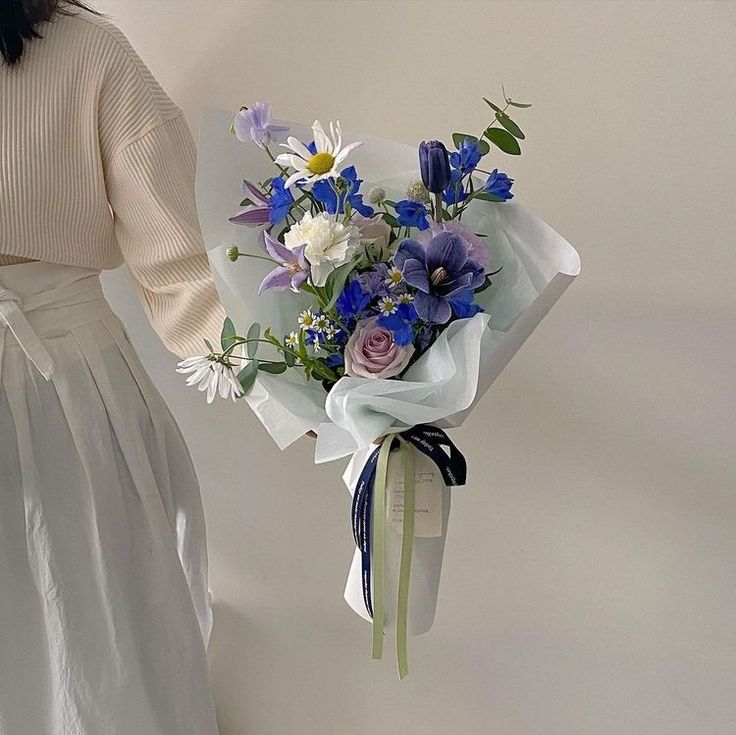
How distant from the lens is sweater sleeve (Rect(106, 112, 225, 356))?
1020 millimetres

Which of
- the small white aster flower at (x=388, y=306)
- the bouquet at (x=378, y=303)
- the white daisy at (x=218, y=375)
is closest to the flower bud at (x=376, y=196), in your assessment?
the bouquet at (x=378, y=303)

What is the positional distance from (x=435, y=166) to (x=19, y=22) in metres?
0.51

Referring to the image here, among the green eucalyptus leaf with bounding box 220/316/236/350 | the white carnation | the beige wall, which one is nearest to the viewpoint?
the white carnation

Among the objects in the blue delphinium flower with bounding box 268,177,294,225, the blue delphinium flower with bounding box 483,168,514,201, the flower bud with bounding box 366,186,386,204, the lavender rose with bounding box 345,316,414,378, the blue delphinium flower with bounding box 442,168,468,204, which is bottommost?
the lavender rose with bounding box 345,316,414,378

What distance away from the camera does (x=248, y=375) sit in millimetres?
911

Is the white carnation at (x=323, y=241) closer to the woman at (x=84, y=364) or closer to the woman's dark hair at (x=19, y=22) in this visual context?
the woman at (x=84, y=364)

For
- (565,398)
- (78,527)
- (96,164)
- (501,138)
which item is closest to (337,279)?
(501,138)

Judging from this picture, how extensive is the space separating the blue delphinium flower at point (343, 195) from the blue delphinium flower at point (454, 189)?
0.27ft

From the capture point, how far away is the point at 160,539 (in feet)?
3.65

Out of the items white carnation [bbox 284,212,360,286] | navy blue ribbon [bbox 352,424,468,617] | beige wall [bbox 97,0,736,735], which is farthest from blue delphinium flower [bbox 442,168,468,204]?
beige wall [bbox 97,0,736,735]

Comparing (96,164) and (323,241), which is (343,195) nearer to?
(323,241)

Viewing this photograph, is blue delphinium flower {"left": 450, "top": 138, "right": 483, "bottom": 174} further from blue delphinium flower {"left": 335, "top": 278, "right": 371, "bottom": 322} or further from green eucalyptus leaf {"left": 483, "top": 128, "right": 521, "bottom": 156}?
blue delphinium flower {"left": 335, "top": 278, "right": 371, "bottom": 322}

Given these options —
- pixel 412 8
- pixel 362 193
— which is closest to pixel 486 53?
pixel 412 8

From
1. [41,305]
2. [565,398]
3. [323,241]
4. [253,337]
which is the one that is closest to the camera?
[323,241]
